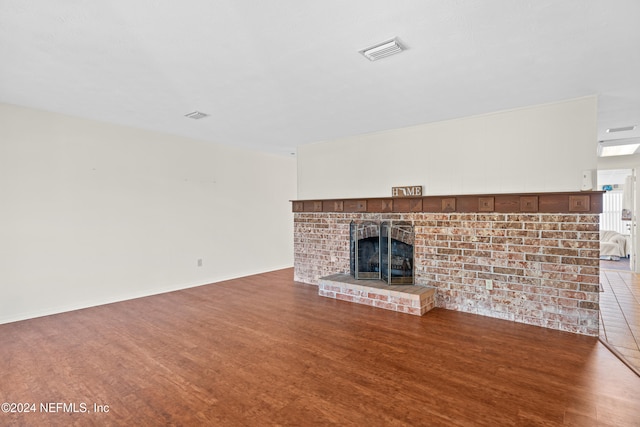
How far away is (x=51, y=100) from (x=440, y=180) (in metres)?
4.66

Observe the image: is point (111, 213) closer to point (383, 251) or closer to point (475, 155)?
point (383, 251)

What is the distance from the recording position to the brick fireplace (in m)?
3.24

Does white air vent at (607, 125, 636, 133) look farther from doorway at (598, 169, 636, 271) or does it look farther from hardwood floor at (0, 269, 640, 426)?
hardwood floor at (0, 269, 640, 426)

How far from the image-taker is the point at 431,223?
13.8ft

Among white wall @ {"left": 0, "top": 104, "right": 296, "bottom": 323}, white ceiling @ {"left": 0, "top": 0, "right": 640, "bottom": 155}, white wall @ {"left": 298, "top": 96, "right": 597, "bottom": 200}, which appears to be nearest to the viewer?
white ceiling @ {"left": 0, "top": 0, "right": 640, "bottom": 155}

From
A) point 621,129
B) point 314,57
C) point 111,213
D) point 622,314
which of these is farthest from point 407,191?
point 111,213

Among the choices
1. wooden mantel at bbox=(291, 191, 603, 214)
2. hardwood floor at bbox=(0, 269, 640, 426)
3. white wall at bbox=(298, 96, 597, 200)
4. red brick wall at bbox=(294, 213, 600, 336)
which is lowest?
hardwood floor at bbox=(0, 269, 640, 426)

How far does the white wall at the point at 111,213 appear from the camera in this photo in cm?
370

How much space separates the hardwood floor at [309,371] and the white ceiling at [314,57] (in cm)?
243

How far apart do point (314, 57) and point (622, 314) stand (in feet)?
15.1

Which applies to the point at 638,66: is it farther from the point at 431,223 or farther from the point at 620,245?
the point at 620,245

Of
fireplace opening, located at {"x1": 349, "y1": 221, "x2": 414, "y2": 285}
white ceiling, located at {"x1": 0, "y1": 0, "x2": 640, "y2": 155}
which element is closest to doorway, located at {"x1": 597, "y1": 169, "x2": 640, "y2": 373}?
fireplace opening, located at {"x1": 349, "y1": 221, "x2": 414, "y2": 285}

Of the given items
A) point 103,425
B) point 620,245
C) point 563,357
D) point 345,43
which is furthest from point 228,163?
point 620,245

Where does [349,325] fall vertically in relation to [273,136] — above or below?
below
